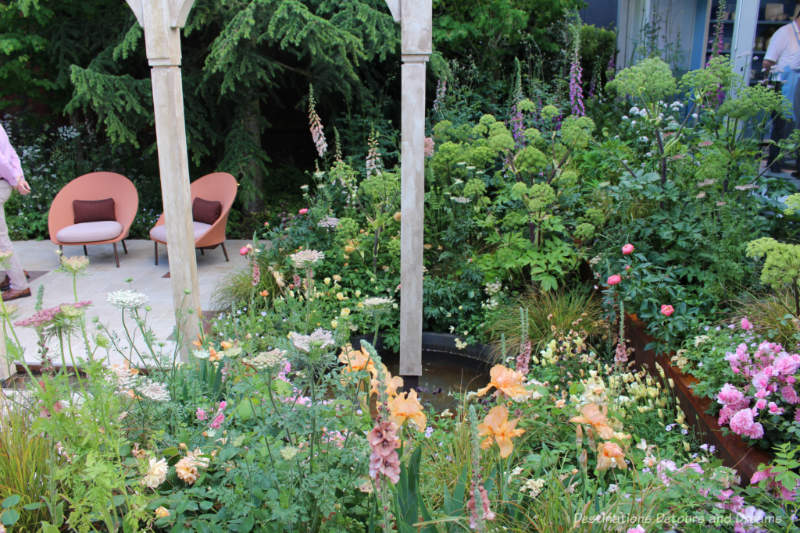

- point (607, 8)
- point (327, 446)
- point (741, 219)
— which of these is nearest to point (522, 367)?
point (327, 446)

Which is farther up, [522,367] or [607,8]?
[607,8]

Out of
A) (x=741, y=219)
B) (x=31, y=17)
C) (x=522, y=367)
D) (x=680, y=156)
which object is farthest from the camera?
(x=31, y=17)

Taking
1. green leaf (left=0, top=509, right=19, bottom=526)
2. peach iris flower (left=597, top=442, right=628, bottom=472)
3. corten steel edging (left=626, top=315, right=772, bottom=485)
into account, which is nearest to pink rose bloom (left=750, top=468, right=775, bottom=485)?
corten steel edging (left=626, top=315, right=772, bottom=485)

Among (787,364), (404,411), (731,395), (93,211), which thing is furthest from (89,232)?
(787,364)

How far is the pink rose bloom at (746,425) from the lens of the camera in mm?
2090

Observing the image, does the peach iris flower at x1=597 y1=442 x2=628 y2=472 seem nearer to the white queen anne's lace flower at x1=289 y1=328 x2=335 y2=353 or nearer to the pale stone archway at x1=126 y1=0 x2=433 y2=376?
the white queen anne's lace flower at x1=289 y1=328 x2=335 y2=353

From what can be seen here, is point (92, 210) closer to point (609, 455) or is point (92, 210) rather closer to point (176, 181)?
point (176, 181)

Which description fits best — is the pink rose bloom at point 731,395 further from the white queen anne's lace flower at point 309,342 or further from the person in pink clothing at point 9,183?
the person in pink clothing at point 9,183

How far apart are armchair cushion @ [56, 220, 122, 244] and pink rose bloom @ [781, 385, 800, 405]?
5308 mm

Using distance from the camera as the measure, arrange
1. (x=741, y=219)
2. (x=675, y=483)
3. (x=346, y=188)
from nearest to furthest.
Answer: (x=675, y=483) < (x=741, y=219) < (x=346, y=188)

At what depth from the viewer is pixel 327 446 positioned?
5.63 feet

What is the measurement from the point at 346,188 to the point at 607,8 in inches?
333

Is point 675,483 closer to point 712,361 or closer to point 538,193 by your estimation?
point 712,361

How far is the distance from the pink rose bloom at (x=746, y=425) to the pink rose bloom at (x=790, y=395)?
4.8 inches
